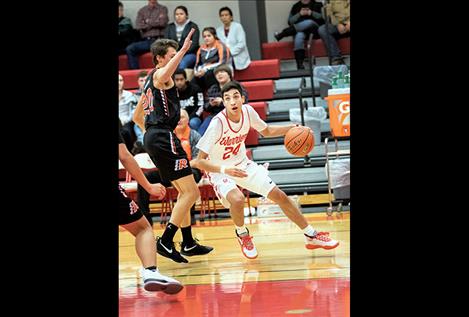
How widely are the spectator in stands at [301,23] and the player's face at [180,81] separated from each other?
294 cm

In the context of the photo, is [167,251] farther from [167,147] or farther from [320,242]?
[320,242]

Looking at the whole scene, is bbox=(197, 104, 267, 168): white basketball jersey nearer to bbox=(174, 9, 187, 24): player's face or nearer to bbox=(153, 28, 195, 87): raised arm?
bbox=(153, 28, 195, 87): raised arm

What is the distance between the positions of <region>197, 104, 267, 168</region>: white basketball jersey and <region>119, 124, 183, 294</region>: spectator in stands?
1.68 m

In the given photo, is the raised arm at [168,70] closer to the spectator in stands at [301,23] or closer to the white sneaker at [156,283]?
the white sneaker at [156,283]

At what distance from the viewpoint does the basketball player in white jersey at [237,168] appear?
6445 millimetres

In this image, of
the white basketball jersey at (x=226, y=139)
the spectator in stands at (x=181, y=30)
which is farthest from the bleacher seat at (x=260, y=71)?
the white basketball jersey at (x=226, y=139)

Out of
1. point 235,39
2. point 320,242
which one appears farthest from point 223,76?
point 235,39

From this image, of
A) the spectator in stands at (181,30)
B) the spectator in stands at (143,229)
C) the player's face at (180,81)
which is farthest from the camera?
the spectator in stands at (181,30)

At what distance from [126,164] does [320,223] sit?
13.8 feet

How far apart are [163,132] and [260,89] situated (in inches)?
235
